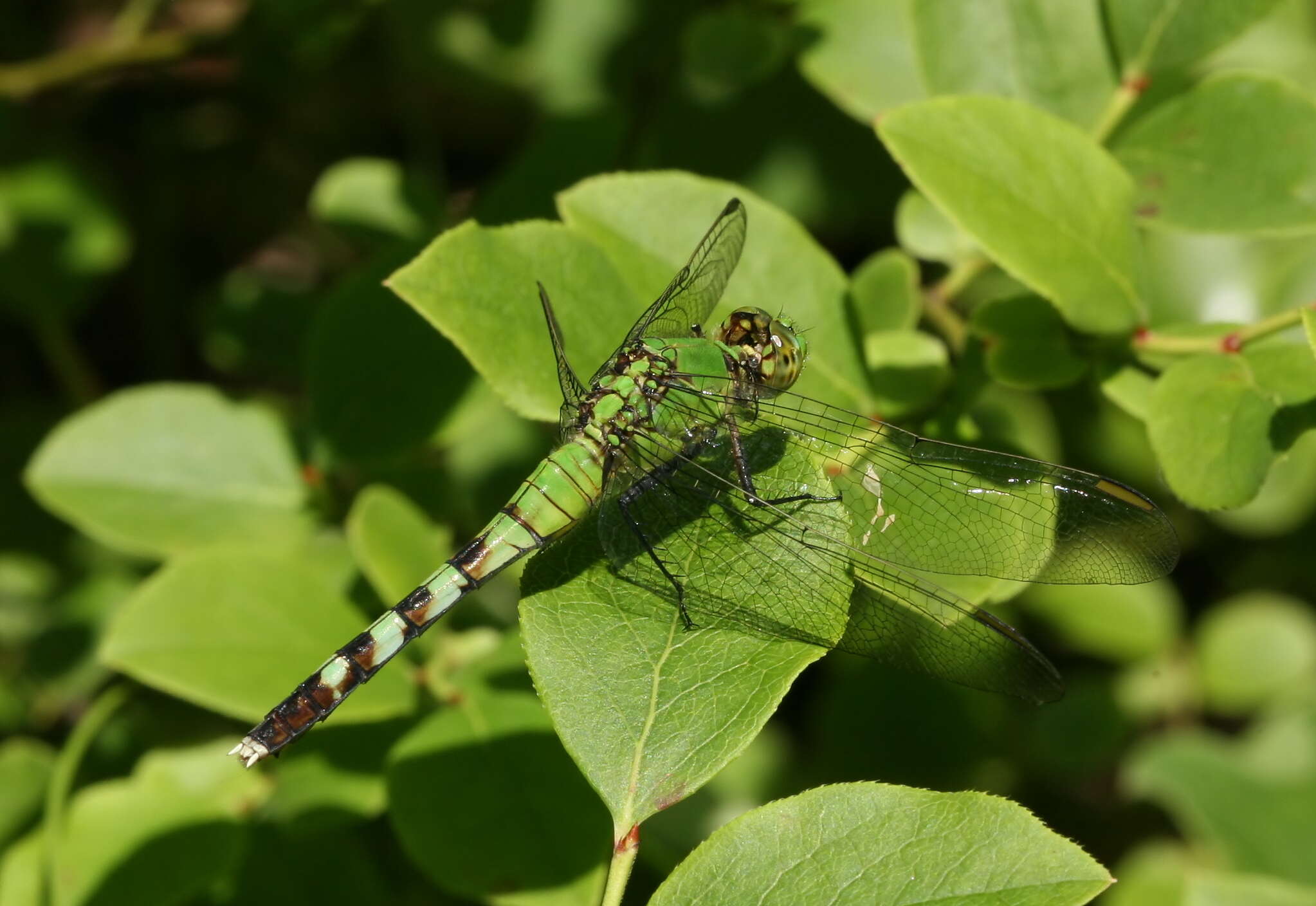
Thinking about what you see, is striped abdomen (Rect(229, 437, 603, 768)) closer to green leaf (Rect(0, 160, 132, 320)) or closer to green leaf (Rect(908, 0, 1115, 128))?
green leaf (Rect(908, 0, 1115, 128))

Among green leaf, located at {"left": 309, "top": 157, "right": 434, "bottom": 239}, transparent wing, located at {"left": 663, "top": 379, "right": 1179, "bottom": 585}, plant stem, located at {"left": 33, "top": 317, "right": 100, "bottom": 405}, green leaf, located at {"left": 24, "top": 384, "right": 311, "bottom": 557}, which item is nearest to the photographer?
transparent wing, located at {"left": 663, "top": 379, "right": 1179, "bottom": 585}

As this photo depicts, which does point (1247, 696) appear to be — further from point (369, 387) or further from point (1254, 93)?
point (369, 387)

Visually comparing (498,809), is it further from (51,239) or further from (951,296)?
(51,239)

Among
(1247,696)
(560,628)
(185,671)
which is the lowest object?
(1247,696)

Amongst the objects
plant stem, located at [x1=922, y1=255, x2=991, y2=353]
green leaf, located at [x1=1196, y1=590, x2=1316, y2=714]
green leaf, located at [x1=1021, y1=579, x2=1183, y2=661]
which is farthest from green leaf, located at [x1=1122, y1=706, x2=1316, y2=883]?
plant stem, located at [x1=922, y1=255, x2=991, y2=353]

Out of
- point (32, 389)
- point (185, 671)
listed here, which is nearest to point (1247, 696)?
point (185, 671)
